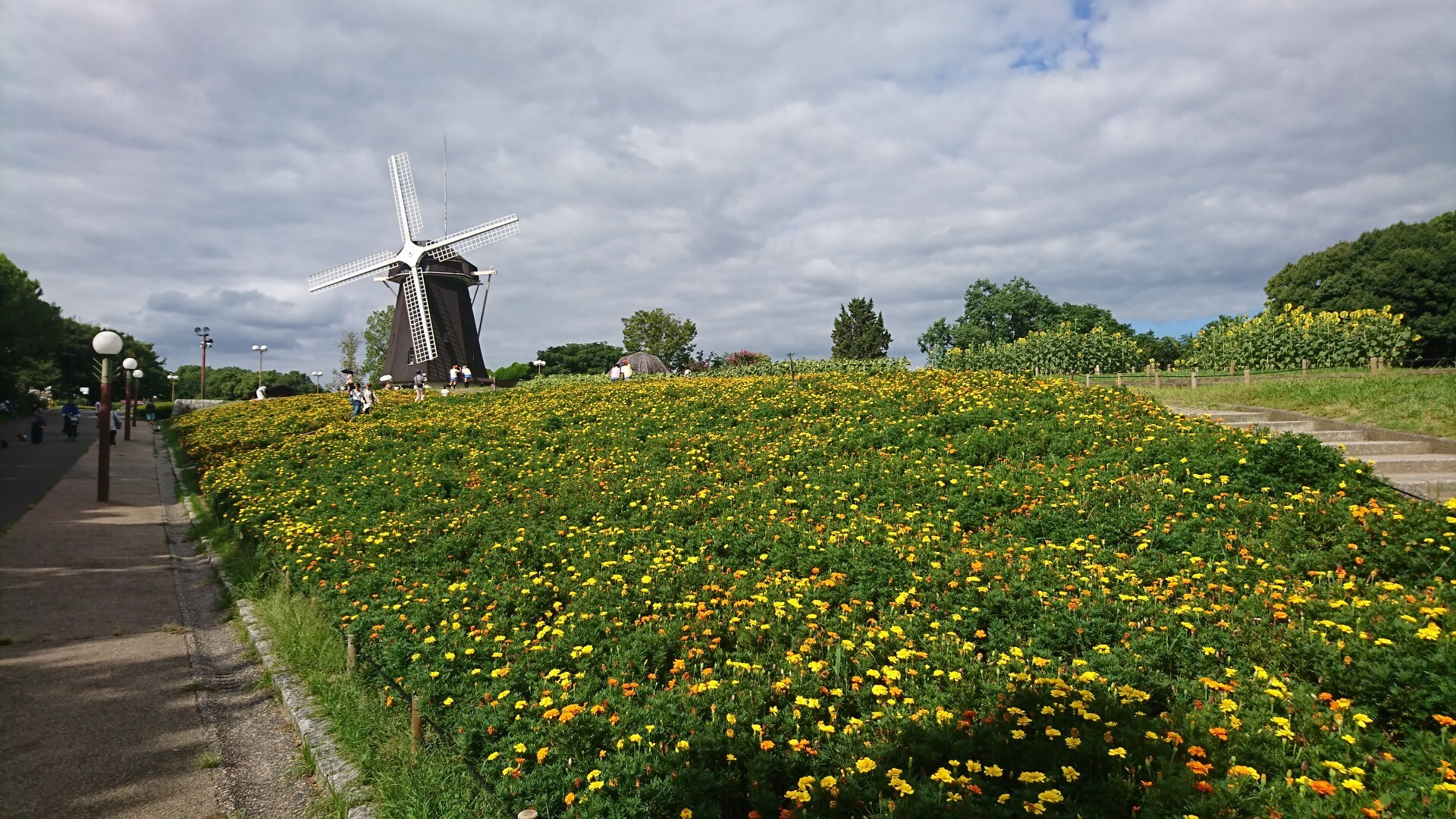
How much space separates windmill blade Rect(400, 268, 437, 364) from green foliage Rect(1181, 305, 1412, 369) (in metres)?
38.4

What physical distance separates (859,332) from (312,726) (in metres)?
59.6

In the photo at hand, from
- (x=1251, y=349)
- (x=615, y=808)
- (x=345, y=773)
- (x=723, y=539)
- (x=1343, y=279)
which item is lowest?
(x=345, y=773)

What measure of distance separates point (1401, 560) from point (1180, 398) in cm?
1303

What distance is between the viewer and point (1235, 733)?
379cm

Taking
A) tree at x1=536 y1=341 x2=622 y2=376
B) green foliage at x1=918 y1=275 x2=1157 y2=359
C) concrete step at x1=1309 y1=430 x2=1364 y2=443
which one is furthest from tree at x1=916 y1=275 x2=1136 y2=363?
concrete step at x1=1309 y1=430 x2=1364 y2=443

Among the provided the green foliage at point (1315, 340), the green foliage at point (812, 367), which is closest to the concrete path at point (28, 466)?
the green foliage at point (812, 367)

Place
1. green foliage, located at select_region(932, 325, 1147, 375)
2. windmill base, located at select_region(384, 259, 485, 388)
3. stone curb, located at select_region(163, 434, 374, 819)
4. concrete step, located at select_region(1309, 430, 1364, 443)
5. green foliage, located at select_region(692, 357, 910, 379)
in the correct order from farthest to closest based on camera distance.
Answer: green foliage, located at select_region(932, 325, 1147, 375), windmill base, located at select_region(384, 259, 485, 388), green foliage, located at select_region(692, 357, 910, 379), concrete step, located at select_region(1309, 430, 1364, 443), stone curb, located at select_region(163, 434, 374, 819)

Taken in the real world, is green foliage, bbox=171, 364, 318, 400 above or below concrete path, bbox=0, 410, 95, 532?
above

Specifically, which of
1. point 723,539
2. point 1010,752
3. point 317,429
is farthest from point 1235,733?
point 317,429

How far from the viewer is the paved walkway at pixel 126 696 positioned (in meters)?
4.92

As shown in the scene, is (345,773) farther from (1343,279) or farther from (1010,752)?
(1343,279)

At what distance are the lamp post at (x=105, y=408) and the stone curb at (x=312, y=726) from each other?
10.9 metres

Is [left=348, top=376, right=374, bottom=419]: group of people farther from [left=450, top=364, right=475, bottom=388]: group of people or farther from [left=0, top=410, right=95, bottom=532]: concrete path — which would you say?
[left=450, top=364, right=475, bottom=388]: group of people

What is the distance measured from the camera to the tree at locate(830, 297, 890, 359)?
201 ft
